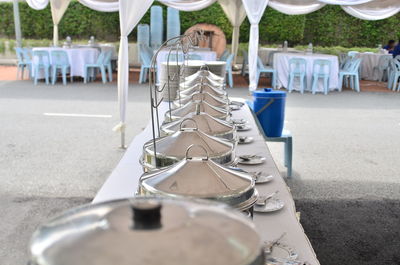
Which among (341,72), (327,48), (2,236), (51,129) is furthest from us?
(327,48)

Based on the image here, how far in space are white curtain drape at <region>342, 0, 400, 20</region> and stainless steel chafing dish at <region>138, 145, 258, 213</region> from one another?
7.76 meters

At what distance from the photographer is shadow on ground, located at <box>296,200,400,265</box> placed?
2186 mm

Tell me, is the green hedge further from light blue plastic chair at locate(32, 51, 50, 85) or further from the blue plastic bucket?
the blue plastic bucket

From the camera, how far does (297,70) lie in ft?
25.4

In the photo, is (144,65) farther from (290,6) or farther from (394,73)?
(394,73)

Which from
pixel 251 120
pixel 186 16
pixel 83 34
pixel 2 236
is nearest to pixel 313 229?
pixel 251 120

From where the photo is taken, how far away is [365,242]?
7.68 feet

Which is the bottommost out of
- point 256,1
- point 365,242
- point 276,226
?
point 365,242

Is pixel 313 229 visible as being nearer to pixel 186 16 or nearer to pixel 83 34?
pixel 186 16

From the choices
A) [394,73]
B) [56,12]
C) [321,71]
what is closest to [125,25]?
[321,71]

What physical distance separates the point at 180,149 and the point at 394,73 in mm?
8523

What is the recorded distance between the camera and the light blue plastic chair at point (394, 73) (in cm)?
838

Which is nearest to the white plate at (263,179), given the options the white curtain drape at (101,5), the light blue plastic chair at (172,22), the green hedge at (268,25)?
the white curtain drape at (101,5)

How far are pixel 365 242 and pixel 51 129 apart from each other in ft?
11.4
